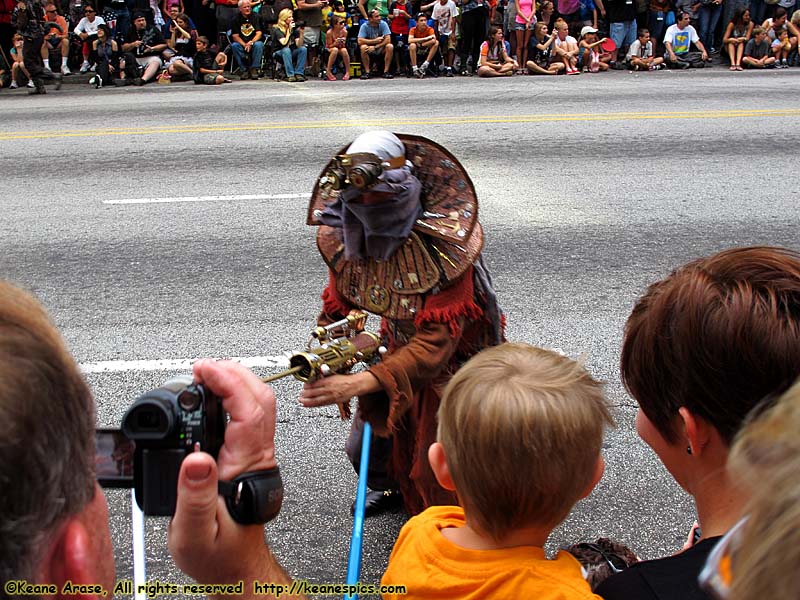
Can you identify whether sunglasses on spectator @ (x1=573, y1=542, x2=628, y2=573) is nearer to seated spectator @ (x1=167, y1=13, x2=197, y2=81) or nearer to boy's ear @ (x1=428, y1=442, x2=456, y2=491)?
boy's ear @ (x1=428, y1=442, x2=456, y2=491)

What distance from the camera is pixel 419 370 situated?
2926 millimetres

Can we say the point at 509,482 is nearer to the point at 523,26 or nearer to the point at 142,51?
the point at 142,51

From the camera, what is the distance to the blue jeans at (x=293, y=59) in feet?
57.1

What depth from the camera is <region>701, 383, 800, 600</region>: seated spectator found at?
807 mm

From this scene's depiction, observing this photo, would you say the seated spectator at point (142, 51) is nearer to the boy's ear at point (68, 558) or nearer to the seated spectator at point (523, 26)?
the seated spectator at point (523, 26)

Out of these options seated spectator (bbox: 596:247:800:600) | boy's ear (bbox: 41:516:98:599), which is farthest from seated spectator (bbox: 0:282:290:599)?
seated spectator (bbox: 596:247:800:600)

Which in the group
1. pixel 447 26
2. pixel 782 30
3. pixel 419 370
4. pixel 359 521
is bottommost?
pixel 359 521

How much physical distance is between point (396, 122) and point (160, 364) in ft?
24.8

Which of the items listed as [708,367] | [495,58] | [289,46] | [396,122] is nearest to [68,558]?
[708,367]

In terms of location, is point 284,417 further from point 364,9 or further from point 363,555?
point 364,9

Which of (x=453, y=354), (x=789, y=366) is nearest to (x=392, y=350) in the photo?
(x=453, y=354)

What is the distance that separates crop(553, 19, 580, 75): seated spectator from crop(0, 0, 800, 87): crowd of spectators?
0.02 meters

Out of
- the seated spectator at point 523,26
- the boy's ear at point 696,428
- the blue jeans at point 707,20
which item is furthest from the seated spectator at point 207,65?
the boy's ear at point 696,428

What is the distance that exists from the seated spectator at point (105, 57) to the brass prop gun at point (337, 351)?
1546 centimetres
